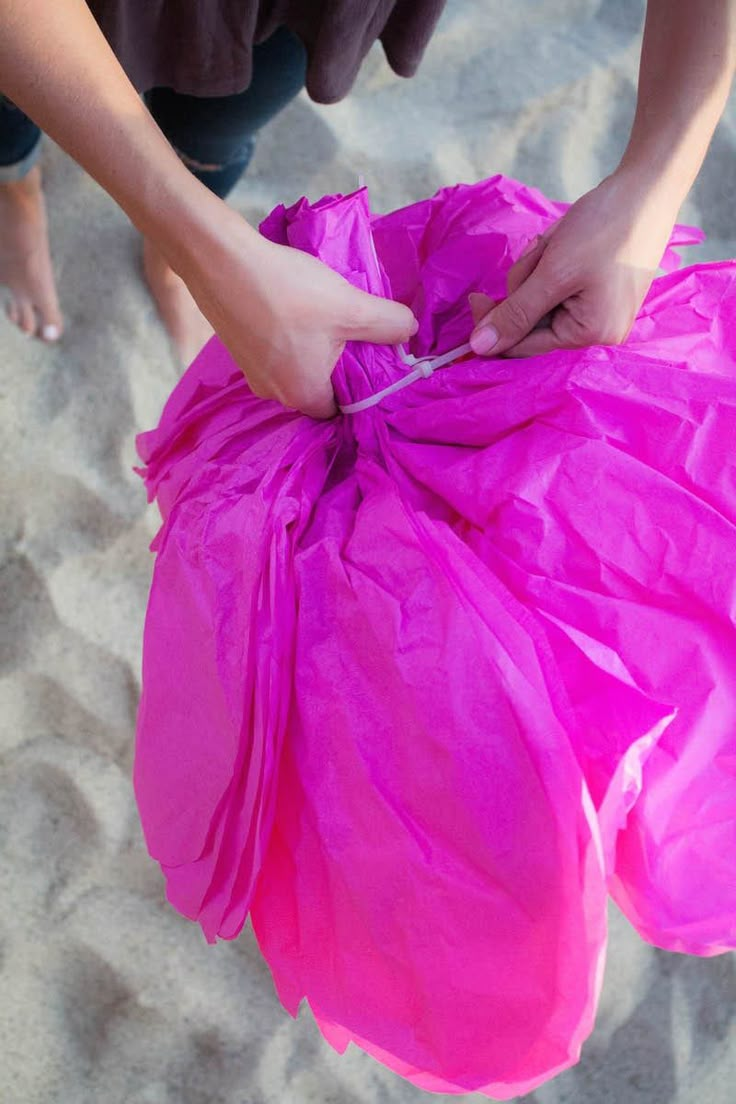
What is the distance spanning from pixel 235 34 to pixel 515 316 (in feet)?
1.21

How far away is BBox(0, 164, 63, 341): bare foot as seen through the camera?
4.09ft

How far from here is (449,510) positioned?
0.71 meters

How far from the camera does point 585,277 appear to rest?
700 millimetres

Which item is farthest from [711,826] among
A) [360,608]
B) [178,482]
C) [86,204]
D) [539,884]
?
[86,204]

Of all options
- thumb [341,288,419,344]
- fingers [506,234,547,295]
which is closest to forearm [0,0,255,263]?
thumb [341,288,419,344]

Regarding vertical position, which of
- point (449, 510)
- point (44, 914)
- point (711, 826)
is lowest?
point (44, 914)

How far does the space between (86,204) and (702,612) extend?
104 cm

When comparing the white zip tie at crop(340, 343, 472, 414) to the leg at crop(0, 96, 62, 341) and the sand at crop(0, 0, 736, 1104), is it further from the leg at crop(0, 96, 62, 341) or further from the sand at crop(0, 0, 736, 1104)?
the leg at crop(0, 96, 62, 341)

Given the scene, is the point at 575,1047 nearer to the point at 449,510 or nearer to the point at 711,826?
the point at 711,826

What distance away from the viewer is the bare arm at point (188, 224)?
2.04ft

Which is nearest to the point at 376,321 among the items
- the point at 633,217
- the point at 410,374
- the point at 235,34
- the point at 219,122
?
the point at 410,374

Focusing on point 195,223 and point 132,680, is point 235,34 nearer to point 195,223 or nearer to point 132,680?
point 195,223

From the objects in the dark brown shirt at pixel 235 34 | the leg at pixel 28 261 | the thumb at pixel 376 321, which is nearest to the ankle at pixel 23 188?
the leg at pixel 28 261

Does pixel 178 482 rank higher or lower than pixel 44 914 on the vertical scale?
higher
